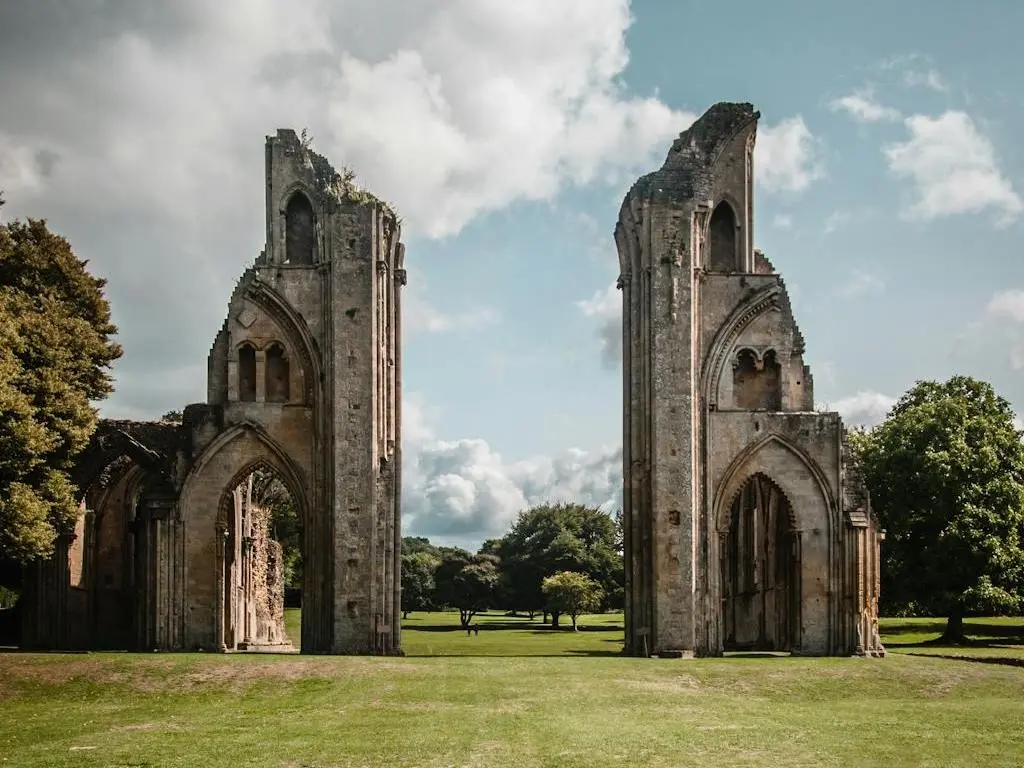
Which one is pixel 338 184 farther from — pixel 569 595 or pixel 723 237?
pixel 569 595

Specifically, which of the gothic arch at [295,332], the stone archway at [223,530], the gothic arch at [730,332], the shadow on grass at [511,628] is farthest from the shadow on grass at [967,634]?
the gothic arch at [295,332]

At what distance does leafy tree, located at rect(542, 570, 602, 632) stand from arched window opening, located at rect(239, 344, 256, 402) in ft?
115

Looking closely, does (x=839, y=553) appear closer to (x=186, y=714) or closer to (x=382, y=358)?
(x=382, y=358)

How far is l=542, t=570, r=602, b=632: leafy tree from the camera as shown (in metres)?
66.9

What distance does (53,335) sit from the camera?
31828mm

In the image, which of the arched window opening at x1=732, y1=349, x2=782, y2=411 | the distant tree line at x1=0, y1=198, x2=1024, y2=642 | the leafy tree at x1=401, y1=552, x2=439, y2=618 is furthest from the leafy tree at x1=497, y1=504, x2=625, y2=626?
the arched window opening at x1=732, y1=349, x2=782, y2=411

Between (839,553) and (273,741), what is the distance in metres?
19.5

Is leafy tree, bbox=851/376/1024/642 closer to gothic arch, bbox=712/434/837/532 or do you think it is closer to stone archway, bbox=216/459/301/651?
gothic arch, bbox=712/434/837/532

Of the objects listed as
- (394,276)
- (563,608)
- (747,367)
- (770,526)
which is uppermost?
(394,276)

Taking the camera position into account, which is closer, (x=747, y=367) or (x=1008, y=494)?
(x=747, y=367)

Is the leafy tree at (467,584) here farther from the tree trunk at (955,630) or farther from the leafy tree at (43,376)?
the leafy tree at (43,376)

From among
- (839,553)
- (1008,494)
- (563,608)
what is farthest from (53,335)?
(563,608)

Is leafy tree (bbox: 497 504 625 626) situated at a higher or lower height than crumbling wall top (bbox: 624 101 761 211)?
lower

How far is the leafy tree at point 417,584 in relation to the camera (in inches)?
3398
